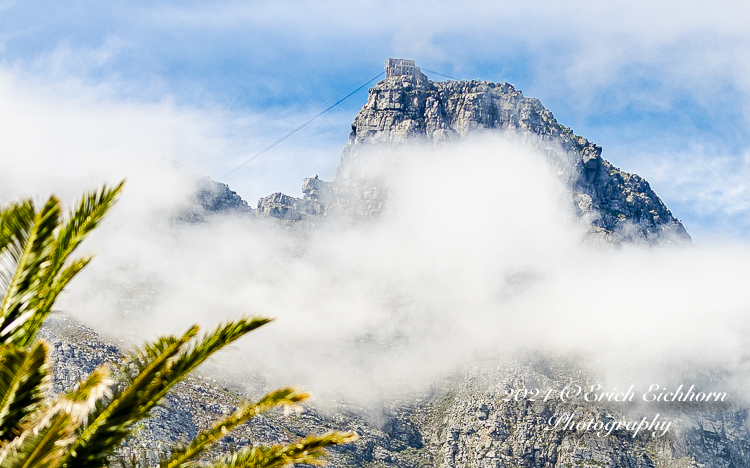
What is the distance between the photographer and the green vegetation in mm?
8758

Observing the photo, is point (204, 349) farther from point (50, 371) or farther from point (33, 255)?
point (33, 255)

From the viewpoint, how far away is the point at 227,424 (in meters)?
12.2

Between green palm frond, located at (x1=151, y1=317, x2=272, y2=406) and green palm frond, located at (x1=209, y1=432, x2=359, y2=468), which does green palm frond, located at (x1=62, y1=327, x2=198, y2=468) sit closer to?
green palm frond, located at (x1=151, y1=317, x2=272, y2=406)

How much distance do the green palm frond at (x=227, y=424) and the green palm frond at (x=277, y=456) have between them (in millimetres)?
468

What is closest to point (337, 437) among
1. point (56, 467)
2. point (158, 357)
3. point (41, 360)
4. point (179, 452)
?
point (179, 452)

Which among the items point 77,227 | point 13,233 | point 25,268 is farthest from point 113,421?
point 13,233

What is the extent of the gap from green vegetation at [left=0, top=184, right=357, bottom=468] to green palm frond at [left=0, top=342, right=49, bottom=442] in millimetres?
15

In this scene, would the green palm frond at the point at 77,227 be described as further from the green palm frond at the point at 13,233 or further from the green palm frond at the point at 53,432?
the green palm frond at the point at 53,432

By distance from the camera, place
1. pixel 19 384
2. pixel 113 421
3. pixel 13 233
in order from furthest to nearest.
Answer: pixel 13 233, pixel 113 421, pixel 19 384

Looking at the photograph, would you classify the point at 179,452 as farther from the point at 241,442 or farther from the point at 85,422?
the point at 241,442

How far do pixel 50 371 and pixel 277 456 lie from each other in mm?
4572

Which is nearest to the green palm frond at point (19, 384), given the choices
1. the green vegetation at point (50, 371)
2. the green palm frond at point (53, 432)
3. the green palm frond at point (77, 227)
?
the green vegetation at point (50, 371)

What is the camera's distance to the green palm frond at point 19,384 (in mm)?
8586

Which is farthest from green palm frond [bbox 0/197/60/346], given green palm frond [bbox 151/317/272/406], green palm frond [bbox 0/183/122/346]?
green palm frond [bbox 151/317/272/406]
